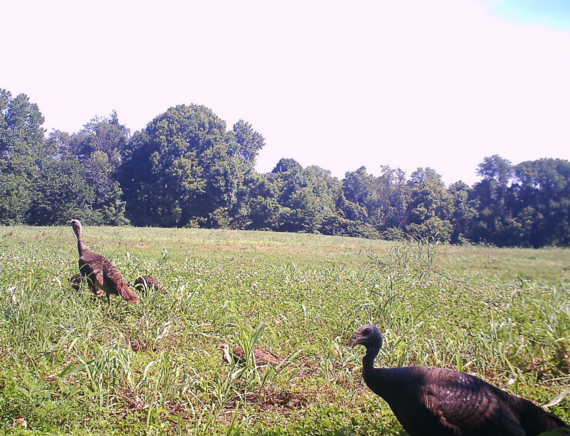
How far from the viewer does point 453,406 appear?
298 centimetres

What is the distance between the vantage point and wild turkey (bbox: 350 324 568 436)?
2943mm

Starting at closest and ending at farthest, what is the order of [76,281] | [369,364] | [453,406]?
[453,406] < [369,364] < [76,281]

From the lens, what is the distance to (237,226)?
4362 centimetres

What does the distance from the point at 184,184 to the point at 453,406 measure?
3850cm

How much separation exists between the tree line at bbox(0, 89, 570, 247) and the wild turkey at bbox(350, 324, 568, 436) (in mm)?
16914

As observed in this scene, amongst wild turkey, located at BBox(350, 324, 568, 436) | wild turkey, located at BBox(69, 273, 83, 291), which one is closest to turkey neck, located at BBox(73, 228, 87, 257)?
wild turkey, located at BBox(69, 273, 83, 291)

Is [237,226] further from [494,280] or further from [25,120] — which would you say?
[494,280]

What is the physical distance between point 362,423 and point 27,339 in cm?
376

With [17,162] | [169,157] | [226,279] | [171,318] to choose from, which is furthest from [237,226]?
[171,318]

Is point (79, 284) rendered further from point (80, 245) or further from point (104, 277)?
point (80, 245)

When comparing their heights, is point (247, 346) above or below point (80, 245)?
below

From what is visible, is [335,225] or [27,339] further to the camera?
[335,225]

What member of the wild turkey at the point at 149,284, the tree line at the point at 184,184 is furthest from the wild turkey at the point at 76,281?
the tree line at the point at 184,184

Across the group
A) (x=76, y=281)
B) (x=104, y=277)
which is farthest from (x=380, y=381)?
(x=76, y=281)
